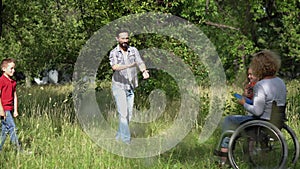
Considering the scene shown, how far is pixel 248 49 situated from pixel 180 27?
7.34 metres

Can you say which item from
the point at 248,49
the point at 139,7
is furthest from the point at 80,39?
the point at 248,49

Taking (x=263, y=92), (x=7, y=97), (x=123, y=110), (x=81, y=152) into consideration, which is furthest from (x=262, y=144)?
(x=7, y=97)

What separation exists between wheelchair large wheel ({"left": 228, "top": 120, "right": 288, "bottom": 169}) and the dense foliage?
371 centimetres

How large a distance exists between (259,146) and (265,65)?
94 cm

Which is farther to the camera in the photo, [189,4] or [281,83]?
[189,4]

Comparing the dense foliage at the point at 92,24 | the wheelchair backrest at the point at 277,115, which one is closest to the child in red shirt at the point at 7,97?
the dense foliage at the point at 92,24

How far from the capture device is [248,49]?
15.9 m

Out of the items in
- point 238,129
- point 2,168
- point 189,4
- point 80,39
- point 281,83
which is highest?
point 189,4

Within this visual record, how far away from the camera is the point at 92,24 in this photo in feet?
31.9

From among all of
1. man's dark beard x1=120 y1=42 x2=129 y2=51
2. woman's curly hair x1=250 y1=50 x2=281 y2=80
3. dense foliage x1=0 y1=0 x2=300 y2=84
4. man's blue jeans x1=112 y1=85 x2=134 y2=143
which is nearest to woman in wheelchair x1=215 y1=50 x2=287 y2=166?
woman's curly hair x1=250 y1=50 x2=281 y2=80

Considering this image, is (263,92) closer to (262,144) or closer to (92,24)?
(262,144)

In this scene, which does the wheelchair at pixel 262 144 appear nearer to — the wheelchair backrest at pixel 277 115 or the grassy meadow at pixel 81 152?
the wheelchair backrest at pixel 277 115

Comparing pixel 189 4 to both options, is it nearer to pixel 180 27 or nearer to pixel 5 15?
pixel 180 27

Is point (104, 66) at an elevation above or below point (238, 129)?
above
